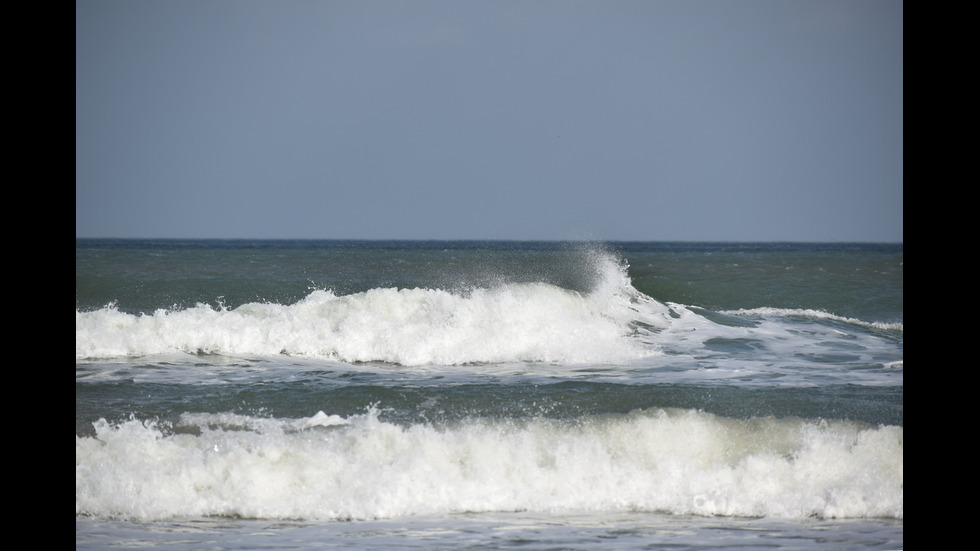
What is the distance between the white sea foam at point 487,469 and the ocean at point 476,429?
0.02 meters

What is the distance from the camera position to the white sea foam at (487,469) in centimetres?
552

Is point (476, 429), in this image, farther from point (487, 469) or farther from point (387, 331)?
point (387, 331)

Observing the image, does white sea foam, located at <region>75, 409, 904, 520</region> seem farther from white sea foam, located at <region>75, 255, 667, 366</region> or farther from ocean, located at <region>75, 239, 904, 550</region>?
white sea foam, located at <region>75, 255, 667, 366</region>

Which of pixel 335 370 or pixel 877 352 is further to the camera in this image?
pixel 877 352

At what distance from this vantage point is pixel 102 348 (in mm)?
10195

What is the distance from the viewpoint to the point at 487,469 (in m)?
5.93

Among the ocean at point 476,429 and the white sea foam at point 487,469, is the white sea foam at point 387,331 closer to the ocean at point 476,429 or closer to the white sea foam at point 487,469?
the ocean at point 476,429

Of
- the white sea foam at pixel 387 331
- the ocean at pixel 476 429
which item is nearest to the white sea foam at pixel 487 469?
the ocean at pixel 476 429

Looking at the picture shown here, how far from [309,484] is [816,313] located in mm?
12939

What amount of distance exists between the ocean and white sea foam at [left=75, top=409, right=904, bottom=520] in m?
0.02

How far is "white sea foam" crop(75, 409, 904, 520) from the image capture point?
18.1 ft
